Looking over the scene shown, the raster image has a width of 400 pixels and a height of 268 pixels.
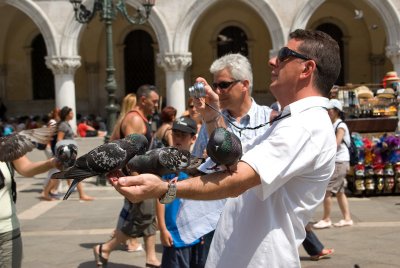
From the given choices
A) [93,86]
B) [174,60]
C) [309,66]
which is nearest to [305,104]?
[309,66]

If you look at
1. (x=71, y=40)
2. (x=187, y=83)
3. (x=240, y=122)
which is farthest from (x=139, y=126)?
(x=187, y=83)

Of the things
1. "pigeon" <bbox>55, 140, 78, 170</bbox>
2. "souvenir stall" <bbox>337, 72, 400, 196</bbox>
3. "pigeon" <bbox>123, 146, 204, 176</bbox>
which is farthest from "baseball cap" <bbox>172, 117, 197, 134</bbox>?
"souvenir stall" <bbox>337, 72, 400, 196</bbox>

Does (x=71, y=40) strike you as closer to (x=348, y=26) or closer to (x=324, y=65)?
(x=348, y=26)

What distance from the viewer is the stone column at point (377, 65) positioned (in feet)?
77.7

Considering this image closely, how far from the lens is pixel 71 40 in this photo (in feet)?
62.3

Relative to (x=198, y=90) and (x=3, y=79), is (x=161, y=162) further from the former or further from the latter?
(x=3, y=79)

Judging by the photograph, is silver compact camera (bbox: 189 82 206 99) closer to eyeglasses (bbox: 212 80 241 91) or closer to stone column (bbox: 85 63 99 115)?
eyeglasses (bbox: 212 80 241 91)

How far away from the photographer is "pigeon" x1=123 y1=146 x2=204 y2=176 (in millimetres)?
1734

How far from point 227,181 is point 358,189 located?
310 inches

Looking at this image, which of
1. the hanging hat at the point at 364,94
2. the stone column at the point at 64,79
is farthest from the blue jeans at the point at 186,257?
the stone column at the point at 64,79

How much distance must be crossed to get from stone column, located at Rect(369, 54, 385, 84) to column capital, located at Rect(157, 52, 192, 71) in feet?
30.5

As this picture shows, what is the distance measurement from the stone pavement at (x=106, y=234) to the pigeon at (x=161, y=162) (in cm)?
406

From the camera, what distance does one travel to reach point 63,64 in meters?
18.8

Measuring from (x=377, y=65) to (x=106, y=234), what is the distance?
19.4 meters
